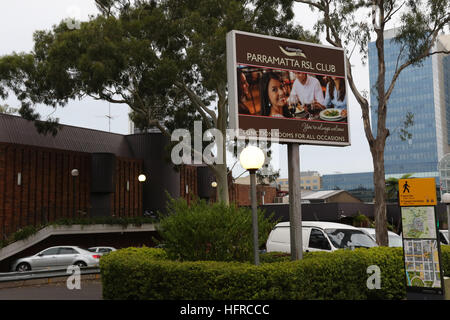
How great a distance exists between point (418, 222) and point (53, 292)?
9479mm

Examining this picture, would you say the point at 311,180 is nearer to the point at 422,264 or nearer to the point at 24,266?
the point at 24,266

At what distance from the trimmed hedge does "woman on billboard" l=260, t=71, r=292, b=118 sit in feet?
10.5

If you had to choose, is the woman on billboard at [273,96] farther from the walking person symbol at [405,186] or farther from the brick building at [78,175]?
the brick building at [78,175]

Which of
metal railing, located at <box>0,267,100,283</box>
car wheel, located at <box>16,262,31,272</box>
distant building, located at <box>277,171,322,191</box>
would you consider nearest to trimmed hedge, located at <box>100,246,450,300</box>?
metal railing, located at <box>0,267,100,283</box>

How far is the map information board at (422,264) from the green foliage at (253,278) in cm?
52

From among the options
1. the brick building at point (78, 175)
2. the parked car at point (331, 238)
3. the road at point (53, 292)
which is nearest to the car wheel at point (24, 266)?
the brick building at point (78, 175)

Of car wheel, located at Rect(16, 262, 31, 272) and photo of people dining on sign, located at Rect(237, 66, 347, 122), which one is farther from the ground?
photo of people dining on sign, located at Rect(237, 66, 347, 122)

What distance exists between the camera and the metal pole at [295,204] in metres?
10.6

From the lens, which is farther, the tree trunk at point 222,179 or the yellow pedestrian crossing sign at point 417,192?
the tree trunk at point 222,179

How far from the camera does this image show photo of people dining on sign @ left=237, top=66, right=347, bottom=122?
10688mm

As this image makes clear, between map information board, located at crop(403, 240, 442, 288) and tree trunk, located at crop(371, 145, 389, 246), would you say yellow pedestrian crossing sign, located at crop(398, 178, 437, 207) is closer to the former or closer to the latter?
map information board, located at crop(403, 240, 442, 288)

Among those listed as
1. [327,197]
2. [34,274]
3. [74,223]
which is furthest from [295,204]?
[327,197]
